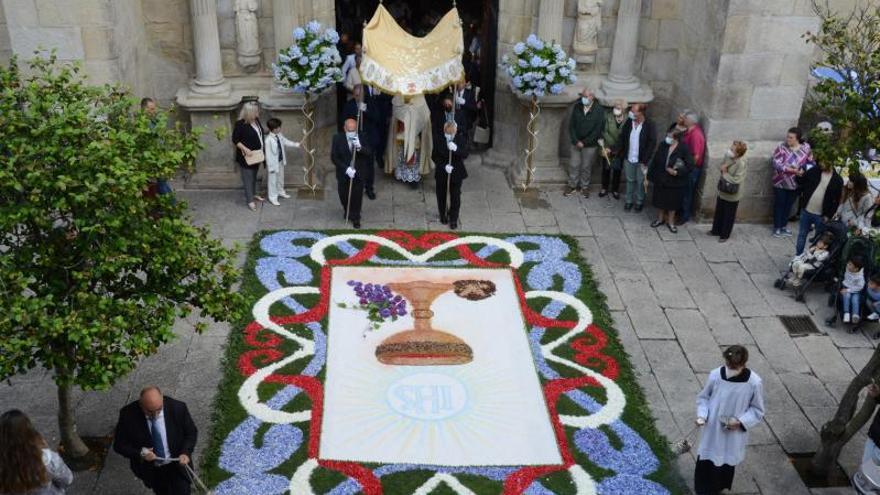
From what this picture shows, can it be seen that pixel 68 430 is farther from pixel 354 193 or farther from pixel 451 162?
pixel 451 162

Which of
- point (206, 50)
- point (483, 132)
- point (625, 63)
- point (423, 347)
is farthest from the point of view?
point (483, 132)

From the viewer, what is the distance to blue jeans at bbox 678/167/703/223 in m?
14.1

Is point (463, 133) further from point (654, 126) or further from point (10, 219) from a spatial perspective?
point (10, 219)

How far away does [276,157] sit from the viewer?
46.0 feet

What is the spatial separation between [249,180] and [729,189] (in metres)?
7.30

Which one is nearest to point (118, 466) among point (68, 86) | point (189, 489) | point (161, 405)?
point (189, 489)

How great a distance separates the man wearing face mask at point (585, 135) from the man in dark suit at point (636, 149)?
410 millimetres

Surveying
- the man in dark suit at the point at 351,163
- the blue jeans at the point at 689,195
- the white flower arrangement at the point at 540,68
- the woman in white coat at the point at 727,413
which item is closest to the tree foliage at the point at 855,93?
the woman in white coat at the point at 727,413

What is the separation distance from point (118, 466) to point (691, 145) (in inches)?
368

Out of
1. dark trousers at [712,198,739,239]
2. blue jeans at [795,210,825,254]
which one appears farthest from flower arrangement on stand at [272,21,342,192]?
blue jeans at [795,210,825,254]

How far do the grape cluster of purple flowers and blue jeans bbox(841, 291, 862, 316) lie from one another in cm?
575

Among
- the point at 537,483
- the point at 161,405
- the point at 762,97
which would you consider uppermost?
the point at 762,97

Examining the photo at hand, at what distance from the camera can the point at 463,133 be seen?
13.7 m

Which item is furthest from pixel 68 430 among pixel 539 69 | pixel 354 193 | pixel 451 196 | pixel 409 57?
pixel 539 69
